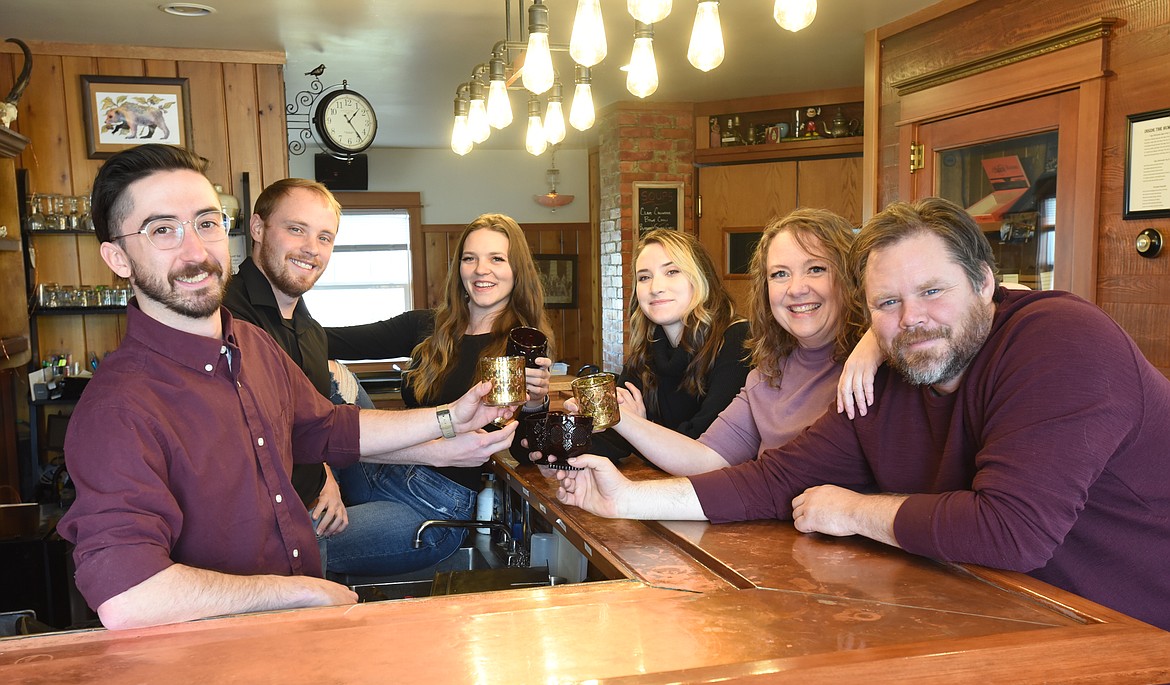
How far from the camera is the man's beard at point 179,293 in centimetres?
152

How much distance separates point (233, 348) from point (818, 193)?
541cm

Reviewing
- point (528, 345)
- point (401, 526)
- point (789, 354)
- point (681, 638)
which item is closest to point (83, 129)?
point (401, 526)

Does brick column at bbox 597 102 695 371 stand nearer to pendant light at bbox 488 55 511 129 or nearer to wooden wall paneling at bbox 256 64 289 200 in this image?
wooden wall paneling at bbox 256 64 289 200

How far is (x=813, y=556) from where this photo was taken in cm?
142

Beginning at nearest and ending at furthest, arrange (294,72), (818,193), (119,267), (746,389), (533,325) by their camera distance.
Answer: (119,267) → (746,389) → (533,325) → (294,72) → (818,193)

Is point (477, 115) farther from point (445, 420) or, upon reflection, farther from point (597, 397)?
point (597, 397)

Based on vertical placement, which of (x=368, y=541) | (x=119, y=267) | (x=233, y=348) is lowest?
(x=368, y=541)

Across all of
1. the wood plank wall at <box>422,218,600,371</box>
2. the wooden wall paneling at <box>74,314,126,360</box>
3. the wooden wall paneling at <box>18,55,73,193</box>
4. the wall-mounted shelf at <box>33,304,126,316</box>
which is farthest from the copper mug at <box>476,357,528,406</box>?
the wood plank wall at <box>422,218,600,371</box>

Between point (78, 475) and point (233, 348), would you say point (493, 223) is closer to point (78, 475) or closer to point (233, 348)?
point (233, 348)

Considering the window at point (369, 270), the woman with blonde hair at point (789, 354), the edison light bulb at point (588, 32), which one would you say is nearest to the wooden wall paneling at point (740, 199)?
the window at point (369, 270)

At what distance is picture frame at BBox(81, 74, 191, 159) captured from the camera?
14.8ft

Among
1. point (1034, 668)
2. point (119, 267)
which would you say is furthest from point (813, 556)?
point (119, 267)

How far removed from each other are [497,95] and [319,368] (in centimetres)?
103

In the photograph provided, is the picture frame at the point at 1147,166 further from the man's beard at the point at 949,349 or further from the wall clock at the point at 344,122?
the wall clock at the point at 344,122
